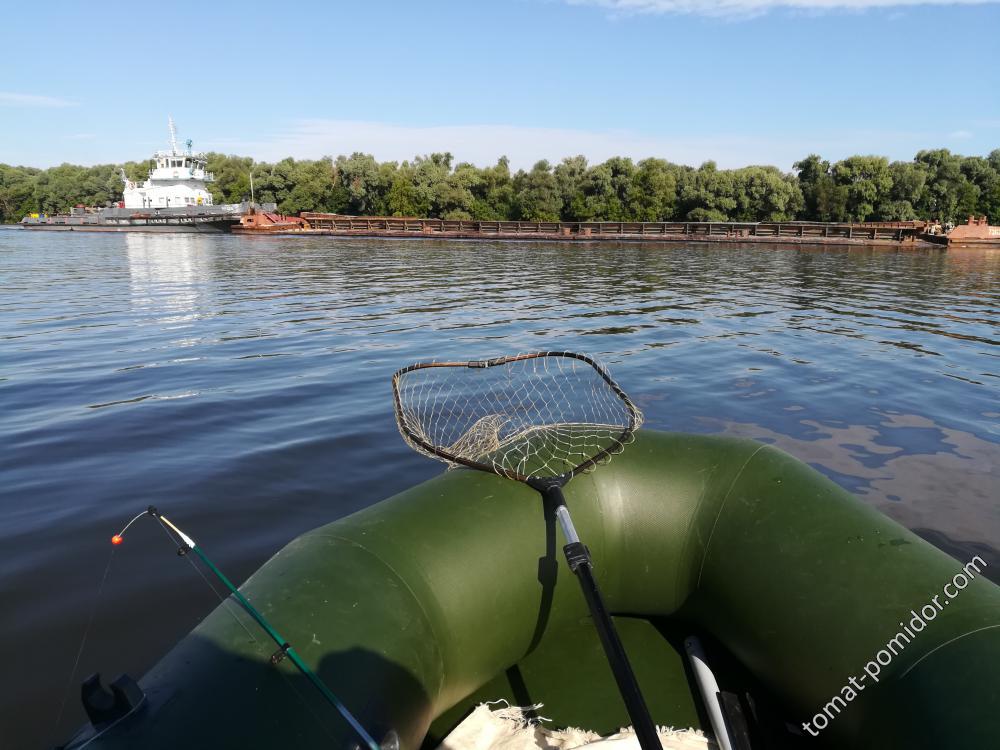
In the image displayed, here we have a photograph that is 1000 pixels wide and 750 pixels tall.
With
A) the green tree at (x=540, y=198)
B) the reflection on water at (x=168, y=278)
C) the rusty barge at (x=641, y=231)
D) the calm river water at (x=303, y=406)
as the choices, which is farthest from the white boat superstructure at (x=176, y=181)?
the calm river water at (x=303, y=406)

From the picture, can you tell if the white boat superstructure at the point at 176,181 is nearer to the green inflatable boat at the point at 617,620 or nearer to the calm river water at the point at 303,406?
the calm river water at the point at 303,406

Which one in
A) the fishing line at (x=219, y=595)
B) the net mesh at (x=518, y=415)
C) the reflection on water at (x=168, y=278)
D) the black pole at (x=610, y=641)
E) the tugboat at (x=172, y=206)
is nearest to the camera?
the black pole at (x=610, y=641)

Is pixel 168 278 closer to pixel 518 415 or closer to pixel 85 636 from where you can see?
pixel 518 415

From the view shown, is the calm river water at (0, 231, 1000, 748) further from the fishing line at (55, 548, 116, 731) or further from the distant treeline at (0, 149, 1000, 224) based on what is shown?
the distant treeline at (0, 149, 1000, 224)

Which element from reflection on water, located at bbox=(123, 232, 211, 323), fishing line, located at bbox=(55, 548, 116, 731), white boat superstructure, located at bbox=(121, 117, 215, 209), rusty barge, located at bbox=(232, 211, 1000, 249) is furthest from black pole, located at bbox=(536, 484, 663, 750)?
white boat superstructure, located at bbox=(121, 117, 215, 209)

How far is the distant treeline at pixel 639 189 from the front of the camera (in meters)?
69.3

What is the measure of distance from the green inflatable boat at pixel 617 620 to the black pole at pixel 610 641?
38 centimetres

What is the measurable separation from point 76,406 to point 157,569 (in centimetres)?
500

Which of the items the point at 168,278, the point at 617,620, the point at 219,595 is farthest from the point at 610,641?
the point at 168,278

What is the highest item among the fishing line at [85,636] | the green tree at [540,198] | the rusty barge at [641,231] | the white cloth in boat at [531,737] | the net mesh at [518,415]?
the green tree at [540,198]

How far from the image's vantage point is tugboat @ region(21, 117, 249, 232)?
63.8 metres

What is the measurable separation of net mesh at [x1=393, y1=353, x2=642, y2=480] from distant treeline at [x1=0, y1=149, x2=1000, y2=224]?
67.2 metres

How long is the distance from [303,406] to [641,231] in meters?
58.5

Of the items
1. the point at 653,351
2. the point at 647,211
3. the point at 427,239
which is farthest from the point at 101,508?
the point at 647,211
